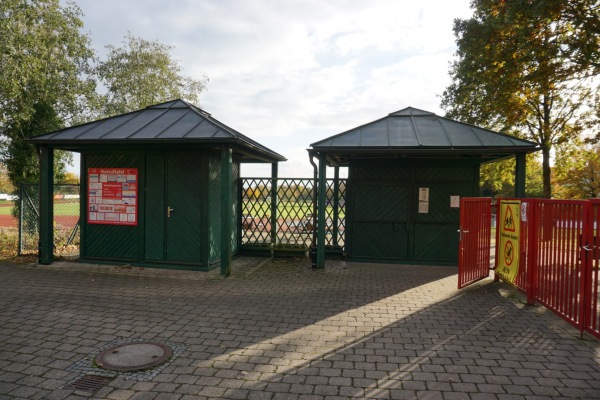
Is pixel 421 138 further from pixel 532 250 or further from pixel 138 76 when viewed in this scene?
pixel 138 76

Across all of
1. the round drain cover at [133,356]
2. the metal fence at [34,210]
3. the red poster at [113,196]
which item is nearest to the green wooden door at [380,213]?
the red poster at [113,196]

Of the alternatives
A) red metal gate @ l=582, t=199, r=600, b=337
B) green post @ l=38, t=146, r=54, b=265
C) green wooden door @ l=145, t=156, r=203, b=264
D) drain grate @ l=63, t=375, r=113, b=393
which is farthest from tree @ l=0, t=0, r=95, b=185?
red metal gate @ l=582, t=199, r=600, b=337

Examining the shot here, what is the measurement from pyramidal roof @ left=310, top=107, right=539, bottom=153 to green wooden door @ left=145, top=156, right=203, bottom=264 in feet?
8.75

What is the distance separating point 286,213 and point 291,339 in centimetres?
559

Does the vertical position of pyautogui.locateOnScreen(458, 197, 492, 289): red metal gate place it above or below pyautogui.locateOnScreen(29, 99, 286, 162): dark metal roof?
below

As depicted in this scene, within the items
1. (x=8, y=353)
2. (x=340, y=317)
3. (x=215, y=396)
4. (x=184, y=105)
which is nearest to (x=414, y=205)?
(x=340, y=317)

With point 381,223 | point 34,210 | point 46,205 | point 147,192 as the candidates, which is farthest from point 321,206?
point 34,210

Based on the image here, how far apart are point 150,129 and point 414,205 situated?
19.9 ft

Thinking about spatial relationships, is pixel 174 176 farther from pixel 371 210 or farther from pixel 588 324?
pixel 588 324

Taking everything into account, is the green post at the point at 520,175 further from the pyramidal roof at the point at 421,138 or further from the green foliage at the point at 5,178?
the green foliage at the point at 5,178

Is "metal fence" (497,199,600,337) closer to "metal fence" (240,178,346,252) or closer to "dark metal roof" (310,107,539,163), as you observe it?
"dark metal roof" (310,107,539,163)

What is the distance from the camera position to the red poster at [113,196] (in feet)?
27.5

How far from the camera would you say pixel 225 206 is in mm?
7660

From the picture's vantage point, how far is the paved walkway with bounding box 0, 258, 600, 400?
330 centimetres
